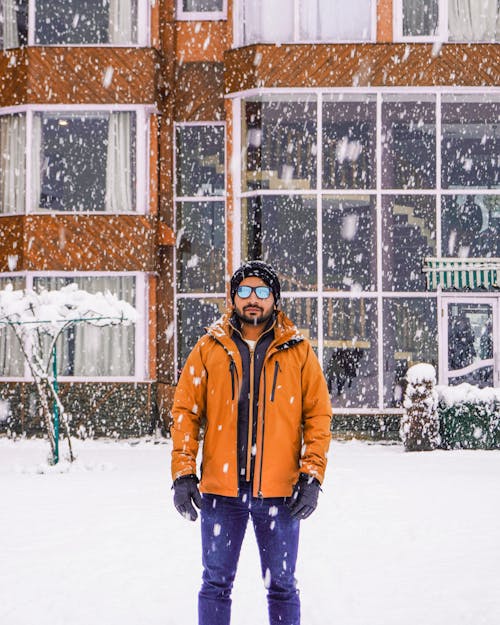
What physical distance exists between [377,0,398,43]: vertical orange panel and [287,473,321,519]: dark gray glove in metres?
14.0

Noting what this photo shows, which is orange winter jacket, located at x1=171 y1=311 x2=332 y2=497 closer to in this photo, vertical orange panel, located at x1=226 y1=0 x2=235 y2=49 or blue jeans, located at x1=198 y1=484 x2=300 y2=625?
blue jeans, located at x1=198 y1=484 x2=300 y2=625

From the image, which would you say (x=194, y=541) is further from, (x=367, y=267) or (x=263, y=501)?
(x=367, y=267)

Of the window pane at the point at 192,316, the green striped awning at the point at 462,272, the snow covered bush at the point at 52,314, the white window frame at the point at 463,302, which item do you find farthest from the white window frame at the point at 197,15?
the snow covered bush at the point at 52,314

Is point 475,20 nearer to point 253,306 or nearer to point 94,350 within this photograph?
point 94,350

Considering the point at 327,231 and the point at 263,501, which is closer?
the point at 263,501

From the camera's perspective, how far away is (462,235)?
1700 cm

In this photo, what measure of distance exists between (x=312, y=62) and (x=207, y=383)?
13.3 m

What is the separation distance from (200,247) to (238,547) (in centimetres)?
1365

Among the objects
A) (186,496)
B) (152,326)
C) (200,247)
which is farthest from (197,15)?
(186,496)

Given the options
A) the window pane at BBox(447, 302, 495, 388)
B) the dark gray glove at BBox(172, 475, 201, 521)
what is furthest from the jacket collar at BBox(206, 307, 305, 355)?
the window pane at BBox(447, 302, 495, 388)

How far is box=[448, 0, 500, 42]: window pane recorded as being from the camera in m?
17.0

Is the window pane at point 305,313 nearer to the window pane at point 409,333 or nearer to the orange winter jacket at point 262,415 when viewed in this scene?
the window pane at point 409,333

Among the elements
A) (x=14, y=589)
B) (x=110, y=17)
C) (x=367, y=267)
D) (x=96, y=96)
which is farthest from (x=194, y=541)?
(x=110, y=17)

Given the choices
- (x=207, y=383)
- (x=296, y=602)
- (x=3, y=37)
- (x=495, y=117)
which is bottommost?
(x=296, y=602)
